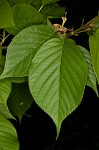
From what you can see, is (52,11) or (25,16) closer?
(25,16)

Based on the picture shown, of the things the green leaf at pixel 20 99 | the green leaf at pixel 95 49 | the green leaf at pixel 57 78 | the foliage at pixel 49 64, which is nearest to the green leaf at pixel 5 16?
the foliage at pixel 49 64

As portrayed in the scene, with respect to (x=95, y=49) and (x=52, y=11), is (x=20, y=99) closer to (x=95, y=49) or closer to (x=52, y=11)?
(x=52, y=11)

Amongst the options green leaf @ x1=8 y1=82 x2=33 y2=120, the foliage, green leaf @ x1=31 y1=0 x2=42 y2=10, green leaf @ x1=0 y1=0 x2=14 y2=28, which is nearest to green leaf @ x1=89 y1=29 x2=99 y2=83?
the foliage

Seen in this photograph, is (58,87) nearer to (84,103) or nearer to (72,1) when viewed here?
(72,1)

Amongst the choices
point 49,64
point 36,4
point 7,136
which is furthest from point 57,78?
point 36,4

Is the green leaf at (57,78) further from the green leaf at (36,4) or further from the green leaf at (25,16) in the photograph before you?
the green leaf at (36,4)

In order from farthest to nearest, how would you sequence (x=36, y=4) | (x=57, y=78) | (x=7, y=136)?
(x=36, y=4), (x=7, y=136), (x=57, y=78)

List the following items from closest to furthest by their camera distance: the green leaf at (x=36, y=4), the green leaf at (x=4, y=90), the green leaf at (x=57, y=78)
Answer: the green leaf at (x=57, y=78) → the green leaf at (x=4, y=90) → the green leaf at (x=36, y=4)

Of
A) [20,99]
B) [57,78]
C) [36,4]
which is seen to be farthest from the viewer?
[20,99]
